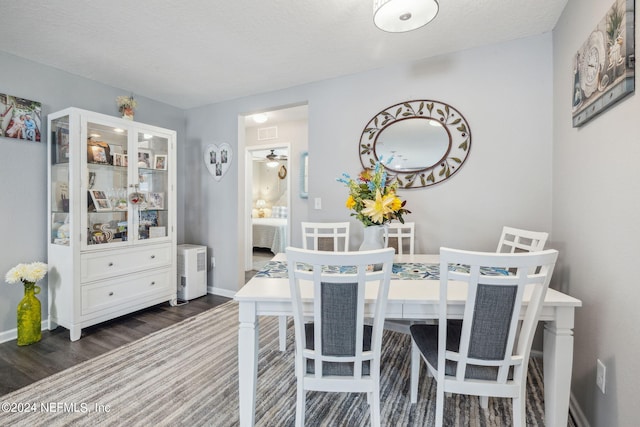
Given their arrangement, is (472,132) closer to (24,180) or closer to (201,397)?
(201,397)

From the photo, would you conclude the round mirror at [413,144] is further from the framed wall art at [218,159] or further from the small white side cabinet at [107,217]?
the small white side cabinet at [107,217]

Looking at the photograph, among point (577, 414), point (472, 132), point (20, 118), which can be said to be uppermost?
point (20, 118)

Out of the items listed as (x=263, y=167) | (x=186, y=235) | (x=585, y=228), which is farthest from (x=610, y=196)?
(x=263, y=167)

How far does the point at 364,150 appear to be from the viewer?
268cm

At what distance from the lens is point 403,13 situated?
Result: 4.71ft

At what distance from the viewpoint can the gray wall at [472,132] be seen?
2.12 m

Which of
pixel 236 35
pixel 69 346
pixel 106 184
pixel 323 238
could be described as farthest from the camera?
pixel 323 238

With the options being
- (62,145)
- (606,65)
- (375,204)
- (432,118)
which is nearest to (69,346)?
(62,145)

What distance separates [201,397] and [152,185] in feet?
7.38

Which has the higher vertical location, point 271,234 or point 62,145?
point 62,145

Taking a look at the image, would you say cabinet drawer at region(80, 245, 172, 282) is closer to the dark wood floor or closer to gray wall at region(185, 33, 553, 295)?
the dark wood floor

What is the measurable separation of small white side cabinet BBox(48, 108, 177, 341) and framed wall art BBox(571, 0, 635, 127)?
3.44 m

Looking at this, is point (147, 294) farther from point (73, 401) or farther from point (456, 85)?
point (456, 85)

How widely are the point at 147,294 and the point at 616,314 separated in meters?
3.52
